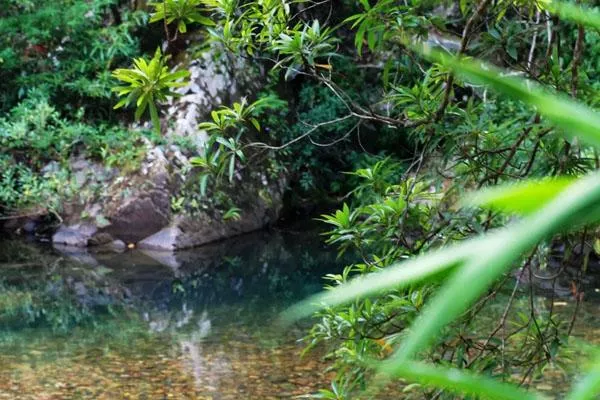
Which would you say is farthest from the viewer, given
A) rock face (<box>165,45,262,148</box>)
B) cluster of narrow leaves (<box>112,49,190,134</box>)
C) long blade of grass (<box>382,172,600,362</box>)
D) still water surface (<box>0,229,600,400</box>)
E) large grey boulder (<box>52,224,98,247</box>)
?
rock face (<box>165,45,262,148</box>)

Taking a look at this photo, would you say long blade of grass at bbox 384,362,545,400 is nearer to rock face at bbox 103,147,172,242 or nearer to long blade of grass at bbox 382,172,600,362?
long blade of grass at bbox 382,172,600,362

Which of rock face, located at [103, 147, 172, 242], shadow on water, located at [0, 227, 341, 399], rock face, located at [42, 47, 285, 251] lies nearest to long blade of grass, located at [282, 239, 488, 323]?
shadow on water, located at [0, 227, 341, 399]

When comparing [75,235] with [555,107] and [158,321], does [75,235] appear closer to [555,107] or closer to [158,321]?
[158,321]

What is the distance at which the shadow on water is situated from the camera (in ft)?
16.4

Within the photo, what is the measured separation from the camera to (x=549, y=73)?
2555 mm

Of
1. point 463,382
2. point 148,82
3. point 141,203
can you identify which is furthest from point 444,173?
point 141,203

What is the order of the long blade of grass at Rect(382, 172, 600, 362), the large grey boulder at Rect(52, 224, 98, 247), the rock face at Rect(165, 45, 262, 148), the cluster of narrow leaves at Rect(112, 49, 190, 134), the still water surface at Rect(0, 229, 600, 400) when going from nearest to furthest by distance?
the long blade of grass at Rect(382, 172, 600, 362), the cluster of narrow leaves at Rect(112, 49, 190, 134), the still water surface at Rect(0, 229, 600, 400), the large grey boulder at Rect(52, 224, 98, 247), the rock face at Rect(165, 45, 262, 148)

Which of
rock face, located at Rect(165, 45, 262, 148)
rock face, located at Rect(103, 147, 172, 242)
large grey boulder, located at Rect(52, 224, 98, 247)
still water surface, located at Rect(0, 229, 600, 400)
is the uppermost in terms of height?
rock face, located at Rect(165, 45, 262, 148)

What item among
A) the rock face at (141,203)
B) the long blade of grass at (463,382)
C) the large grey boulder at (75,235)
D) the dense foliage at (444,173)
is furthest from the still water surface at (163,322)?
the long blade of grass at (463,382)

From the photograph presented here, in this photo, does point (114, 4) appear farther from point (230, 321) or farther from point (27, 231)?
point (230, 321)

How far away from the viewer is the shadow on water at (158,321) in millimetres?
5012

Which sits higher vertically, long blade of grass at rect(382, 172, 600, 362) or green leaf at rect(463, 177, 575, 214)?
green leaf at rect(463, 177, 575, 214)

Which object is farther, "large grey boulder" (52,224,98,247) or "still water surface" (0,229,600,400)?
"large grey boulder" (52,224,98,247)

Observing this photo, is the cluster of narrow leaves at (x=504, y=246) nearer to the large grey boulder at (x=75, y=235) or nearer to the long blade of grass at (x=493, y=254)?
the long blade of grass at (x=493, y=254)
